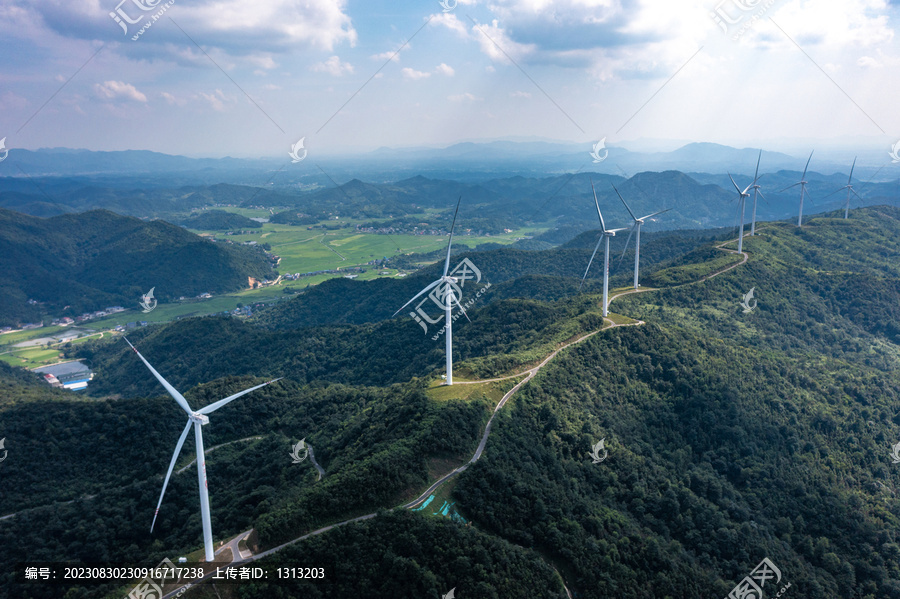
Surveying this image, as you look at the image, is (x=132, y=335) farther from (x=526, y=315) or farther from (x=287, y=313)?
(x=526, y=315)

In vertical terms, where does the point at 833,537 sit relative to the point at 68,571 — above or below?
below

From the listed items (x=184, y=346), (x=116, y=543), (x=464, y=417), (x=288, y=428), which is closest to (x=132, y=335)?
(x=184, y=346)

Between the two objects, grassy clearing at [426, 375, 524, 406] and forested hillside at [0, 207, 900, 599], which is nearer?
forested hillside at [0, 207, 900, 599]

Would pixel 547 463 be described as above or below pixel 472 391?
below

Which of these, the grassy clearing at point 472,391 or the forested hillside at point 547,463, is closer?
the forested hillside at point 547,463

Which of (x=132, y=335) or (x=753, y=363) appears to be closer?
(x=753, y=363)

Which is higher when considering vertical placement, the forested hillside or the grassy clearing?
the grassy clearing

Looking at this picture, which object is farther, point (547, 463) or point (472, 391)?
point (472, 391)

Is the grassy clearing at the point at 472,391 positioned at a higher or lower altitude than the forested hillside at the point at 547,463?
higher
